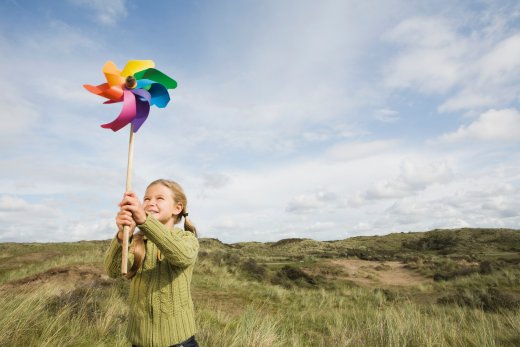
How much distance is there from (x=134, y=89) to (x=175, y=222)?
50.2 inches

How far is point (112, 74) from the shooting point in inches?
121

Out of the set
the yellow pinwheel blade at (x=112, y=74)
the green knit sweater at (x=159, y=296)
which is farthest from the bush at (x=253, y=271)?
the yellow pinwheel blade at (x=112, y=74)

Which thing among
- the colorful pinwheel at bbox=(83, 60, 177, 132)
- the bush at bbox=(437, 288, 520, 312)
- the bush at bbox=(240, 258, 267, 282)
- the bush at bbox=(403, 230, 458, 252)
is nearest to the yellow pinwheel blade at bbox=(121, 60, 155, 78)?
the colorful pinwheel at bbox=(83, 60, 177, 132)

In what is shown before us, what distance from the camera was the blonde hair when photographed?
9.32ft

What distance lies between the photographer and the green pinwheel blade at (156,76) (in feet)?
10.7

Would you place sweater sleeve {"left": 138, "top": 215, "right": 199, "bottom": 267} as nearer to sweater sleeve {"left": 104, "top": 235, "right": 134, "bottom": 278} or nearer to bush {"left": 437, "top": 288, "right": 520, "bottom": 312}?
sweater sleeve {"left": 104, "top": 235, "right": 134, "bottom": 278}

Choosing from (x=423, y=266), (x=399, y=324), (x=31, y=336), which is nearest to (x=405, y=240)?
(x=423, y=266)

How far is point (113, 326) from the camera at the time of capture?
643 cm

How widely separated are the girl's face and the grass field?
3.07 meters

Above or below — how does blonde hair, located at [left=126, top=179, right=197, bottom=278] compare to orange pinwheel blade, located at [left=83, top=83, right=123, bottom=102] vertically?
below

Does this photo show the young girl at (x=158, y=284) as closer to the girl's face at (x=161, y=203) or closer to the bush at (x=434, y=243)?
the girl's face at (x=161, y=203)

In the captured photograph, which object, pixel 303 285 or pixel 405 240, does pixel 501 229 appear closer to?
pixel 405 240

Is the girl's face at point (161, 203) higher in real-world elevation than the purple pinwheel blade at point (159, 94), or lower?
lower

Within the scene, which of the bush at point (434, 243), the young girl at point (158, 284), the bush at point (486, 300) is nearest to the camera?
the young girl at point (158, 284)
